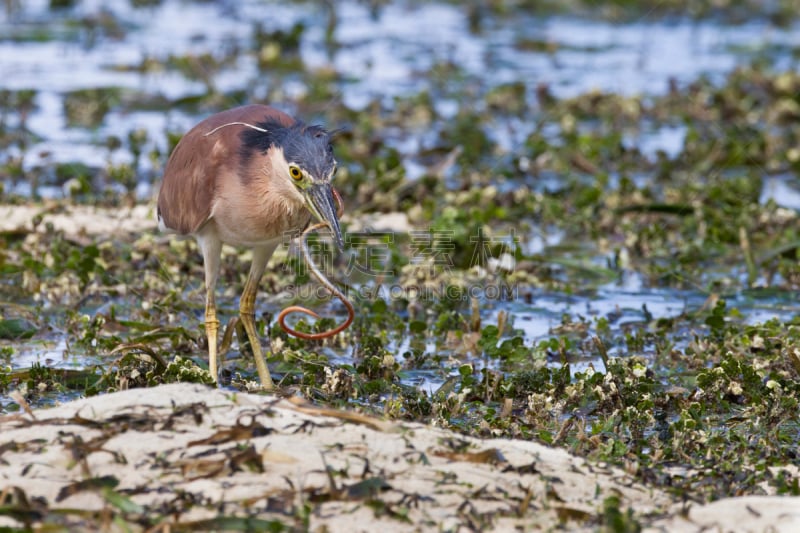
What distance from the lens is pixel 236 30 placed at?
14.8 metres

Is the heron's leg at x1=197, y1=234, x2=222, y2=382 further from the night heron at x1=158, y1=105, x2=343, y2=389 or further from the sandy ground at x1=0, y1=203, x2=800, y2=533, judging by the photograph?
the sandy ground at x1=0, y1=203, x2=800, y2=533

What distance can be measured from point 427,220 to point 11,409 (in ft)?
12.5

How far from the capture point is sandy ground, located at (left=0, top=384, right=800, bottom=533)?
3.79 metres

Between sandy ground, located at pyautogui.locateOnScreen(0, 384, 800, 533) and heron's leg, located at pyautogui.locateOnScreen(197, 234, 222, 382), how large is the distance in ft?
4.56

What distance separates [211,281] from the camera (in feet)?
19.4

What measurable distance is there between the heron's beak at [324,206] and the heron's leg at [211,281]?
2.79 ft

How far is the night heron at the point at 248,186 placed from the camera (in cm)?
512

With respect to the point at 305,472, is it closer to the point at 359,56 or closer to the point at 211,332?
the point at 211,332

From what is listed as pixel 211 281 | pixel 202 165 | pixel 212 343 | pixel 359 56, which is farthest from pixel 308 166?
pixel 359 56

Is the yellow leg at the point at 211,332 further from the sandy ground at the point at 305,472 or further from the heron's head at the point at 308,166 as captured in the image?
the sandy ground at the point at 305,472

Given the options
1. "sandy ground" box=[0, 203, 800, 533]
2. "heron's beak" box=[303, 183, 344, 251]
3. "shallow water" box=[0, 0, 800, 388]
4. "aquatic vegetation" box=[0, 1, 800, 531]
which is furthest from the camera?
"shallow water" box=[0, 0, 800, 388]

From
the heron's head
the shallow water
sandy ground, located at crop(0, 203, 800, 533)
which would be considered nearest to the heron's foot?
the heron's head

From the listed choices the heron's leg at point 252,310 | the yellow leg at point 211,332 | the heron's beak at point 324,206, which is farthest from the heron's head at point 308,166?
the yellow leg at point 211,332

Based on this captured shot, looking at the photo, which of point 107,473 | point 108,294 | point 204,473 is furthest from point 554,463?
point 108,294
